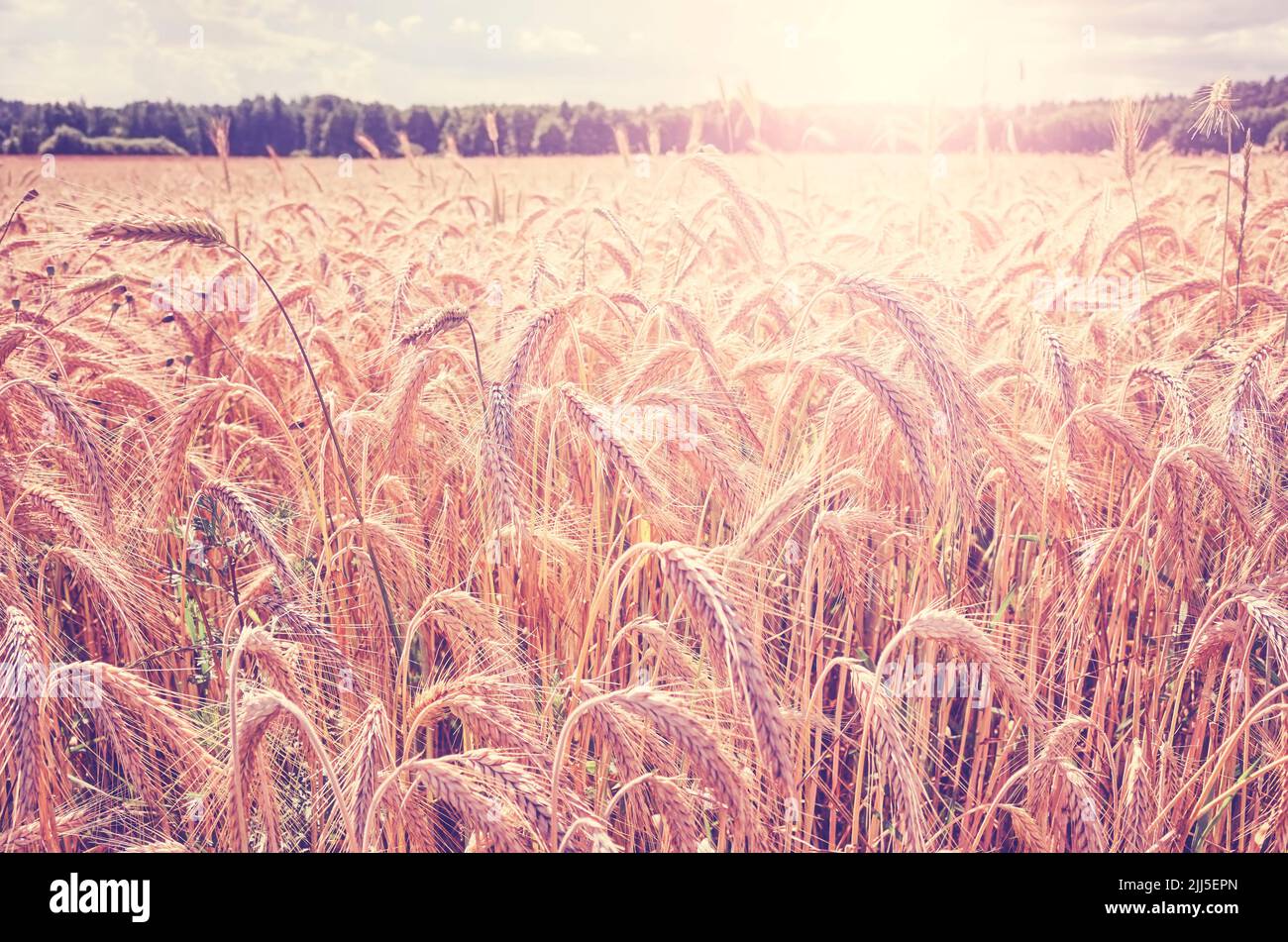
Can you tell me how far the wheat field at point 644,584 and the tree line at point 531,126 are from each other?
183 cm

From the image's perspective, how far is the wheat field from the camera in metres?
1.52

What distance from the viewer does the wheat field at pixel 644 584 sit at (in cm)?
152

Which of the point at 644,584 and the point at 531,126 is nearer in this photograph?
the point at 644,584

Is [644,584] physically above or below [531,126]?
below

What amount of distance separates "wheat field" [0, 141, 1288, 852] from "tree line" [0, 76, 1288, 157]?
1.83 m

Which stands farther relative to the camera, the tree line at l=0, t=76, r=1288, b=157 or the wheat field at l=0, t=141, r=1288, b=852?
the tree line at l=0, t=76, r=1288, b=157

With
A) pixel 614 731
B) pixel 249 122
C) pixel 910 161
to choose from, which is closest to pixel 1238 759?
pixel 614 731

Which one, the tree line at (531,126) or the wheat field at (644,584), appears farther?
the tree line at (531,126)

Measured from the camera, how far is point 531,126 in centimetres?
1145

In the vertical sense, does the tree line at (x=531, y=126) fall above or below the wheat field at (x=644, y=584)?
above

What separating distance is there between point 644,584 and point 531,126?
10.5m

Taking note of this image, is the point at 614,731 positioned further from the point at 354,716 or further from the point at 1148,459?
the point at 1148,459

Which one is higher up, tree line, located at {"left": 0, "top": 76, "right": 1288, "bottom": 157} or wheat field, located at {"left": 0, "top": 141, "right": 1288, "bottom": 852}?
tree line, located at {"left": 0, "top": 76, "right": 1288, "bottom": 157}
